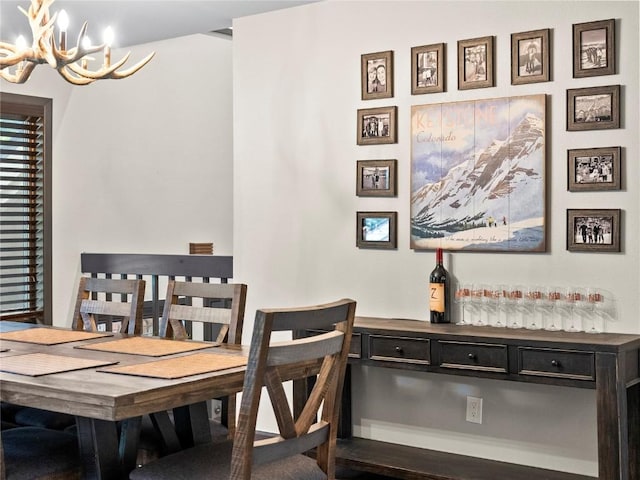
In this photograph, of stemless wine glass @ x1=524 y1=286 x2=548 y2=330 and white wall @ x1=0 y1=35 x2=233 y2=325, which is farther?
white wall @ x1=0 y1=35 x2=233 y2=325

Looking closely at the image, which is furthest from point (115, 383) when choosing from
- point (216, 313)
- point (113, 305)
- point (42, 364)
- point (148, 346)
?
point (113, 305)

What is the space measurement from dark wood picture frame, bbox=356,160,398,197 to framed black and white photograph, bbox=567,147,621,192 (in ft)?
3.07

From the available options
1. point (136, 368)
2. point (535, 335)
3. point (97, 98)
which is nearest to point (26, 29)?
point (97, 98)

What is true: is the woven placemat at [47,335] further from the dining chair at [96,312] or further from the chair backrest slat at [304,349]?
the chair backrest slat at [304,349]

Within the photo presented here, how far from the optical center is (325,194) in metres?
4.49

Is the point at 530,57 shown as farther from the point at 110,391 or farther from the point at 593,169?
the point at 110,391

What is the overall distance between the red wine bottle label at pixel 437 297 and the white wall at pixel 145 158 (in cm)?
330

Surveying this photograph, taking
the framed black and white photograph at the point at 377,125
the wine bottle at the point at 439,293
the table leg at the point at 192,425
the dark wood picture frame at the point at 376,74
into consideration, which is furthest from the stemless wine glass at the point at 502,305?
the table leg at the point at 192,425

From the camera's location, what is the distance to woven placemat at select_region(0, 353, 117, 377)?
2602 mm

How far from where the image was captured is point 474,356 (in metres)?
3.57

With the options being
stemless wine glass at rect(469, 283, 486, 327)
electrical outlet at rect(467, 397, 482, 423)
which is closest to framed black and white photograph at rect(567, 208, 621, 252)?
stemless wine glass at rect(469, 283, 486, 327)

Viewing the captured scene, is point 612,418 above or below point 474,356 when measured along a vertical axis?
below

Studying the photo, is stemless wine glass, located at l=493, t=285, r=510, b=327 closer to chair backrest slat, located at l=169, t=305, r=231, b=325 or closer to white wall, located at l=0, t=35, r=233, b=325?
chair backrest slat, located at l=169, t=305, r=231, b=325

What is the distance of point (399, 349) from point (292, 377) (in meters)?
1.36
